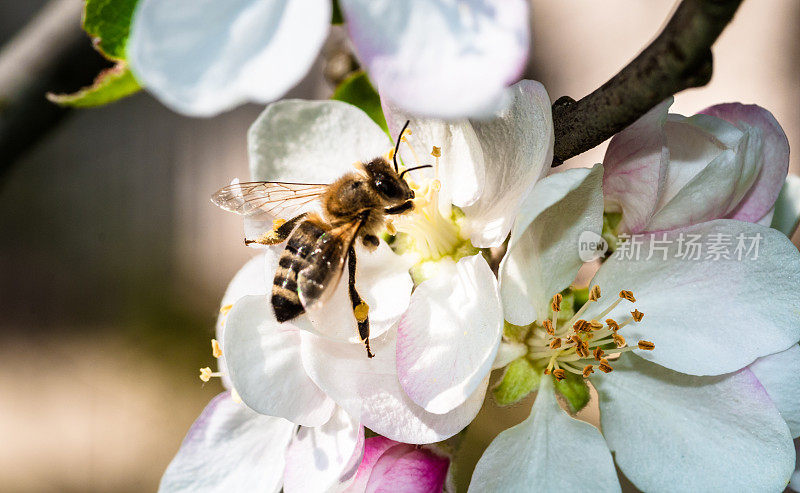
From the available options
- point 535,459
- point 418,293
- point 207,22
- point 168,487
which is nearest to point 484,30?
point 207,22

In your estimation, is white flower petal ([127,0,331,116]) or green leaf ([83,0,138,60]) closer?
white flower petal ([127,0,331,116])

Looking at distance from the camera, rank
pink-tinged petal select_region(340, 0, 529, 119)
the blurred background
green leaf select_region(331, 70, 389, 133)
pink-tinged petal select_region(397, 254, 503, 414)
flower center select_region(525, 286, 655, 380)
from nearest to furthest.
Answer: pink-tinged petal select_region(340, 0, 529, 119) → pink-tinged petal select_region(397, 254, 503, 414) → flower center select_region(525, 286, 655, 380) → green leaf select_region(331, 70, 389, 133) → the blurred background

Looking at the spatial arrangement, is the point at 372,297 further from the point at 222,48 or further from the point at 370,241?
the point at 222,48

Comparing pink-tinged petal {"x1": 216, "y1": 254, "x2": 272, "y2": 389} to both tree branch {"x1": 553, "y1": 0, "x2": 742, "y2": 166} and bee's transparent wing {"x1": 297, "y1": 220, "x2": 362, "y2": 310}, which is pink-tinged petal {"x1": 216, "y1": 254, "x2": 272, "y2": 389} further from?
tree branch {"x1": 553, "y1": 0, "x2": 742, "y2": 166}

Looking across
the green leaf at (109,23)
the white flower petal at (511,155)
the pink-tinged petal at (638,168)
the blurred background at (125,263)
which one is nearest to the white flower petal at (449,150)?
the white flower petal at (511,155)

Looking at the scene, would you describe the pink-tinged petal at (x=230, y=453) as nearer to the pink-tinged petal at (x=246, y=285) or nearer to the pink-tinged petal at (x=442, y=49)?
the pink-tinged petal at (x=246, y=285)

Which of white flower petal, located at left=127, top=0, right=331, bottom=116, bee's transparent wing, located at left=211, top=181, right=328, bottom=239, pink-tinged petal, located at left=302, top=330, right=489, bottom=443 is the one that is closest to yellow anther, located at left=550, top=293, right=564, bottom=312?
pink-tinged petal, located at left=302, top=330, right=489, bottom=443

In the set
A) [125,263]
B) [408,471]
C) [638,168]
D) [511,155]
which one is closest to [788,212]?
[638,168]
